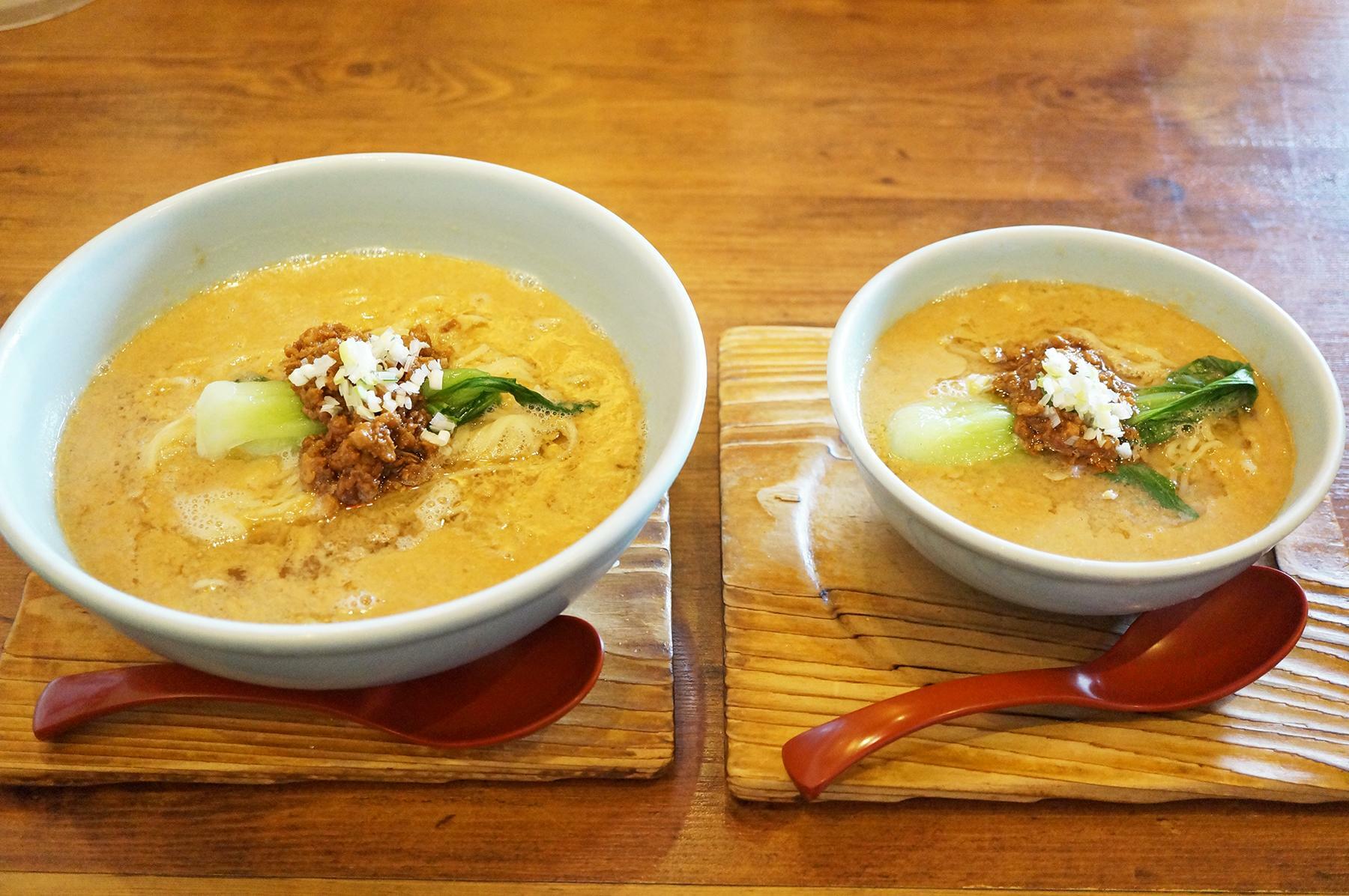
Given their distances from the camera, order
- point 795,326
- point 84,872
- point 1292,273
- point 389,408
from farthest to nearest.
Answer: point 1292,273, point 795,326, point 389,408, point 84,872

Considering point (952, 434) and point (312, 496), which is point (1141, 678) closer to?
point (952, 434)

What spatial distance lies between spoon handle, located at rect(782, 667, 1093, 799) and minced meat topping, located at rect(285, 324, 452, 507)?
24.5 inches

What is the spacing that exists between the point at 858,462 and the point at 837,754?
14.9 inches

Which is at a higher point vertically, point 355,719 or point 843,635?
point 355,719

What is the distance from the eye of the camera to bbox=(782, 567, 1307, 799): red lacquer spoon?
1.27 m

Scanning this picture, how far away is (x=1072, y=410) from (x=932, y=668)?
1.40 ft

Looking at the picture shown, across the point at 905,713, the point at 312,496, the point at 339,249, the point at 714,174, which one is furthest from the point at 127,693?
the point at 714,174

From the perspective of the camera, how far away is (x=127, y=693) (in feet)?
4.09

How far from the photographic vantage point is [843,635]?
1.43 m

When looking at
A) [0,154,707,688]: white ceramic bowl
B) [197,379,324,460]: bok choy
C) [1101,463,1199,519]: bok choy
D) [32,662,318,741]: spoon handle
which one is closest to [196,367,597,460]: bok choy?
[197,379,324,460]: bok choy

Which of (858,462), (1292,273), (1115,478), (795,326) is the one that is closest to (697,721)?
(858,462)

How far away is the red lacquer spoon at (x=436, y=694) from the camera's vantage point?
124 cm

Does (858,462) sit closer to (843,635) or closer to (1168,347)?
(843,635)

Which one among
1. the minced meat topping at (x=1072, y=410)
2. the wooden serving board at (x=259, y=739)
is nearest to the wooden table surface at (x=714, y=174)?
the wooden serving board at (x=259, y=739)
